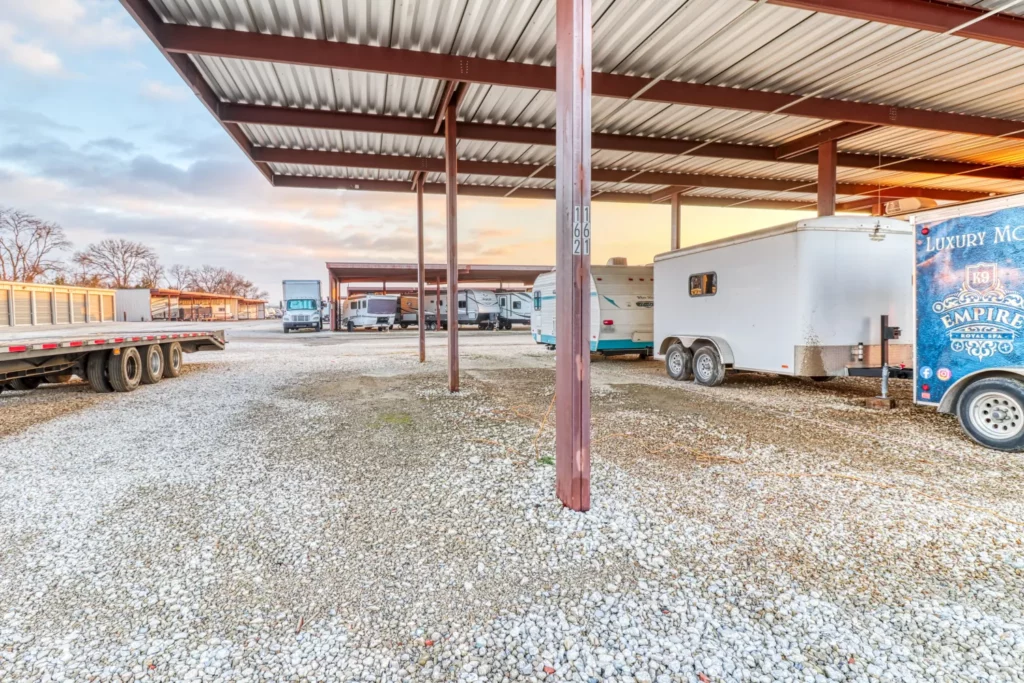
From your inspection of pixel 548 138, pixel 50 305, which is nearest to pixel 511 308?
pixel 548 138

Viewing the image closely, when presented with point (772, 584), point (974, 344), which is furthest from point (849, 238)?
point (772, 584)

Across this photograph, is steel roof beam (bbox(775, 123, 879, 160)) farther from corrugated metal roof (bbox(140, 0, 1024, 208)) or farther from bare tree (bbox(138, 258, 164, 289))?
bare tree (bbox(138, 258, 164, 289))

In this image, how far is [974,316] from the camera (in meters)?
4.89

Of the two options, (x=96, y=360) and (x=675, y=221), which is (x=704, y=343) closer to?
(x=675, y=221)

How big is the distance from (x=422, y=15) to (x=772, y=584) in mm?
6808

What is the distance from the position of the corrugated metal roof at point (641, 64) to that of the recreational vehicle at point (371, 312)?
66.1 feet

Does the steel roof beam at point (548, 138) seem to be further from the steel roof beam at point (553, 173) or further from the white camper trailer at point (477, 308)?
the white camper trailer at point (477, 308)

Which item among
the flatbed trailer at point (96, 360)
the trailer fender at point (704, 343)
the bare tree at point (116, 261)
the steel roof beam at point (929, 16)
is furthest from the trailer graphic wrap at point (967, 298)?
the bare tree at point (116, 261)

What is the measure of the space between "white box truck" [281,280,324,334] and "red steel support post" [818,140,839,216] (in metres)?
26.9

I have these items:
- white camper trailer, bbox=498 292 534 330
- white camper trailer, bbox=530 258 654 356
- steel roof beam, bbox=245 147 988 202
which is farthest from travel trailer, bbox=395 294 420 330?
white camper trailer, bbox=530 258 654 356

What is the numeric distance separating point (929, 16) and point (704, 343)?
5196mm

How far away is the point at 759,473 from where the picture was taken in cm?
418

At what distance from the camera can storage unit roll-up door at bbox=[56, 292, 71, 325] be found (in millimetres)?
34781

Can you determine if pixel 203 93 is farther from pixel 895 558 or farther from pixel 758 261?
pixel 895 558
